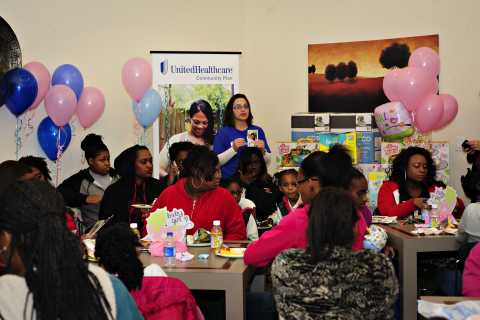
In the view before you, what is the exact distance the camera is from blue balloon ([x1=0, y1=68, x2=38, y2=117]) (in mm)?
6098

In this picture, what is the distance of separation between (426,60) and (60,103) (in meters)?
3.53

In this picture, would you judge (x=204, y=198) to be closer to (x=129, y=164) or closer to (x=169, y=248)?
(x=169, y=248)

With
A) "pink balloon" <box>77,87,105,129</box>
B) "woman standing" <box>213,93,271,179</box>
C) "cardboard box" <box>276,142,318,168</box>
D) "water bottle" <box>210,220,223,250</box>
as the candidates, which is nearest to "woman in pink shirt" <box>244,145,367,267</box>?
"water bottle" <box>210,220,223,250</box>

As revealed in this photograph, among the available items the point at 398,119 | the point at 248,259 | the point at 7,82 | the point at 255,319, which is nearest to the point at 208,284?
the point at 248,259

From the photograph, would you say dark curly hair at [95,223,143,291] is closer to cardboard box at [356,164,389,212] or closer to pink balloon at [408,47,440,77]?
cardboard box at [356,164,389,212]

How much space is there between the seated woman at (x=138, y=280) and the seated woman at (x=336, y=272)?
0.47 m

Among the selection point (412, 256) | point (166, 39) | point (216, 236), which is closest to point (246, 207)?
point (216, 236)

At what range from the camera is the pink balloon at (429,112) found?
19.0ft

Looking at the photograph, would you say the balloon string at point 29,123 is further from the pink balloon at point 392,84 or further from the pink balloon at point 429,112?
the pink balloon at point 429,112

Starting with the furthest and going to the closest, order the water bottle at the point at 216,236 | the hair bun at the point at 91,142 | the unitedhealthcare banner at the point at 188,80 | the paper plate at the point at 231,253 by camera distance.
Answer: the unitedhealthcare banner at the point at 188,80 → the hair bun at the point at 91,142 → the water bottle at the point at 216,236 → the paper plate at the point at 231,253

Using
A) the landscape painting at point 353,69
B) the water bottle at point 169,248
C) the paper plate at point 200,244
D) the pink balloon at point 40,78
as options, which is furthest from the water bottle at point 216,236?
the landscape painting at point 353,69

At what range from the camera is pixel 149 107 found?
20.7ft

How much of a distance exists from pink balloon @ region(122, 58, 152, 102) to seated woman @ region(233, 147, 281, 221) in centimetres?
158

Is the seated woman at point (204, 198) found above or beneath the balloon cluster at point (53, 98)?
beneath
